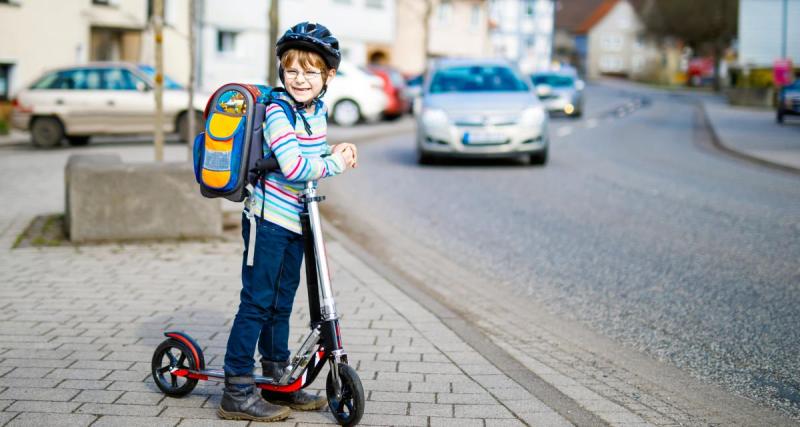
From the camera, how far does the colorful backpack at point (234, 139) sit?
4.00m

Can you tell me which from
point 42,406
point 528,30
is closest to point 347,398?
point 42,406

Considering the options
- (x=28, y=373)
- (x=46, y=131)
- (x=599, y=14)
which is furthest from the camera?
(x=599, y=14)

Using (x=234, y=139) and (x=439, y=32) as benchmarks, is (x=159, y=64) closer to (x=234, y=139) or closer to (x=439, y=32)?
(x=234, y=139)

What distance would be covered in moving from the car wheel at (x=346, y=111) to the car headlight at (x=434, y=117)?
1177 cm

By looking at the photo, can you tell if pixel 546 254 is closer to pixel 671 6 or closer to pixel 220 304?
pixel 220 304

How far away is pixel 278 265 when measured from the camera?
4.20m

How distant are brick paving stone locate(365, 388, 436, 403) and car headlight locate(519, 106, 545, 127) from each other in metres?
11.3

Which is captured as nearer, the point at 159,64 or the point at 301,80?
the point at 301,80

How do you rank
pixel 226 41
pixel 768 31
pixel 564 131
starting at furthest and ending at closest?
1. pixel 768 31
2. pixel 226 41
3. pixel 564 131

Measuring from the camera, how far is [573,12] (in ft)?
443

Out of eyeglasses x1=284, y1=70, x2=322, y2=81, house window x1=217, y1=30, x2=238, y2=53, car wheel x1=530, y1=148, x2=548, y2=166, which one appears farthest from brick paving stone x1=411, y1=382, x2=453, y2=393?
house window x1=217, y1=30, x2=238, y2=53

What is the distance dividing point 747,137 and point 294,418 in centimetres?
2093

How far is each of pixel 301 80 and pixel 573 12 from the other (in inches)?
5322

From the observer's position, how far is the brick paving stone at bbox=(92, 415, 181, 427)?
4.14m
